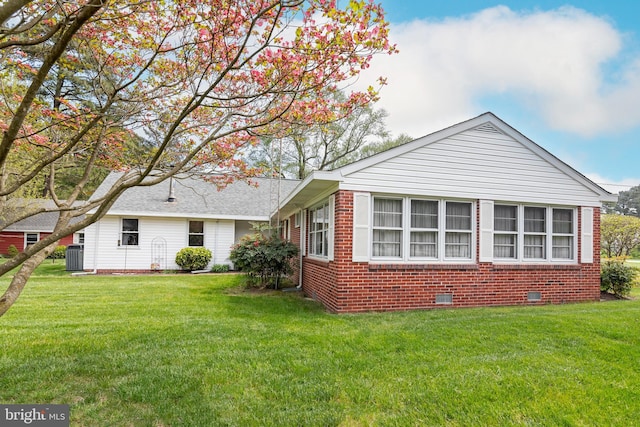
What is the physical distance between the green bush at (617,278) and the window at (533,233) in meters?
2.12

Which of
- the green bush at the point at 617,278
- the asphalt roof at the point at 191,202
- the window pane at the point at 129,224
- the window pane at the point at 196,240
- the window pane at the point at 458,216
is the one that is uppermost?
the asphalt roof at the point at 191,202

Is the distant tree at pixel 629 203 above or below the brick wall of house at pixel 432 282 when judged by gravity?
above

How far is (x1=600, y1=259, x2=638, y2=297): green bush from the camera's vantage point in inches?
382

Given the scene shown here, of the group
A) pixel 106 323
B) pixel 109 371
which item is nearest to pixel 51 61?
pixel 109 371

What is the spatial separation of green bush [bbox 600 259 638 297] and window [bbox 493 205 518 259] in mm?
3743

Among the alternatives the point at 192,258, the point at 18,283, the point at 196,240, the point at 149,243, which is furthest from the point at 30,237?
the point at 18,283

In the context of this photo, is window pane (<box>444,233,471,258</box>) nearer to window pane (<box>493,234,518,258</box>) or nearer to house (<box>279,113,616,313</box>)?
house (<box>279,113,616,313</box>)

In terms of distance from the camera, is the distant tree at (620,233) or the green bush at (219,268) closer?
the green bush at (219,268)

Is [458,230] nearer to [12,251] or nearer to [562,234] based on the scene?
[562,234]

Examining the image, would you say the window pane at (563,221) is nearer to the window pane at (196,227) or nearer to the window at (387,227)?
the window at (387,227)

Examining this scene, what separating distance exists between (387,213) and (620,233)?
1867 centimetres

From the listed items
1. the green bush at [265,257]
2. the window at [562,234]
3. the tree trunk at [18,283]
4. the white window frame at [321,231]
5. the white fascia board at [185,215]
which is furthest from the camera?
the white fascia board at [185,215]

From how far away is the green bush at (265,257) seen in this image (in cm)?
986

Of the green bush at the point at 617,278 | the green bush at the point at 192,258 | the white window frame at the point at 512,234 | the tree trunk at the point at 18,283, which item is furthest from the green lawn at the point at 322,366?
the green bush at the point at 192,258
